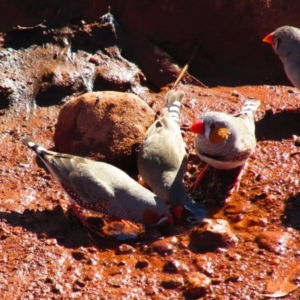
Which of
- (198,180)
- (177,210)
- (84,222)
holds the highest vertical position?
(198,180)

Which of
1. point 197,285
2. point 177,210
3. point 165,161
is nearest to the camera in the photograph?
point 197,285

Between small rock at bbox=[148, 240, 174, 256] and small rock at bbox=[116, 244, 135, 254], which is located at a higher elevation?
small rock at bbox=[148, 240, 174, 256]

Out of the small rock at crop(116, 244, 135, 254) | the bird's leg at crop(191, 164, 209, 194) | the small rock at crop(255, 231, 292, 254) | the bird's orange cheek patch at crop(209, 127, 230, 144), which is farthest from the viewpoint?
the bird's leg at crop(191, 164, 209, 194)

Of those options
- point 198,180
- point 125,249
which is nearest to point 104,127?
point 198,180

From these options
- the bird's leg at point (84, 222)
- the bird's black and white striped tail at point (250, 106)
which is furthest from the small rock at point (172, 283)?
the bird's black and white striped tail at point (250, 106)

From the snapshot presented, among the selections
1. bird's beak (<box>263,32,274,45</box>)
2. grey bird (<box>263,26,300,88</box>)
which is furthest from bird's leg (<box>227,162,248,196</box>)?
bird's beak (<box>263,32,274,45</box>)

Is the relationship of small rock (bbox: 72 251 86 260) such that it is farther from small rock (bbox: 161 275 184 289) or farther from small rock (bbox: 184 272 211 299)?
small rock (bbox: 184 272 211 299)

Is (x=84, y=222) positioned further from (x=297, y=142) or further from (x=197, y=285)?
(x=297, y=142)

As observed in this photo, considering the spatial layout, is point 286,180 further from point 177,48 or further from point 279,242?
point 177,48
